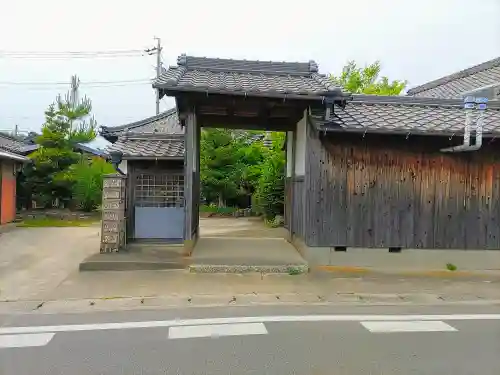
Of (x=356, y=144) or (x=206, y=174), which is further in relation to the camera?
(x=206, y=174)

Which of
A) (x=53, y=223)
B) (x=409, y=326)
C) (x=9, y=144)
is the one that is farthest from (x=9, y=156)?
(x=409, y=326)

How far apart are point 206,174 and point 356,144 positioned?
13946 mm

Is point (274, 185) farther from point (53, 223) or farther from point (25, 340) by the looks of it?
point (25, 340)

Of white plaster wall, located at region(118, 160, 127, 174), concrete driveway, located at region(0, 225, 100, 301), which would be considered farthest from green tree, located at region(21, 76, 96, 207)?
white plaster wall, located at region(118, 160, 127, 174)

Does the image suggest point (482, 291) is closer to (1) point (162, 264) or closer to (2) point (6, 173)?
(1) point (162, 264)

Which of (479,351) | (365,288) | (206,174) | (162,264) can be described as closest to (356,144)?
(365,288)

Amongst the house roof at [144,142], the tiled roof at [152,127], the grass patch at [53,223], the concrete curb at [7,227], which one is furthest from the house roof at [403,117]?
the grass patch at [53,223]

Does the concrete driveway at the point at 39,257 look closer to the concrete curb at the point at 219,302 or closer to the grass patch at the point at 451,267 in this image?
the concrete curb at the point at 219,302

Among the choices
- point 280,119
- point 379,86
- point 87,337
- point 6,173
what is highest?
point 379,86

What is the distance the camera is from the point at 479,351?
4930 mm

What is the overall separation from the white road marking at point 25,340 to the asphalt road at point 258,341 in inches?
0.5

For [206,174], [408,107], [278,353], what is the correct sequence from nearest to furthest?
[278,353]
[408,107]
[206,174]

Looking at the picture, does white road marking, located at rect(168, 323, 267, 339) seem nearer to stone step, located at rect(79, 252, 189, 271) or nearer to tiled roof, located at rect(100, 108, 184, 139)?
stone step, located at rect(79, 252, 189, 271)

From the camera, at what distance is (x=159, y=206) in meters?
11.9
